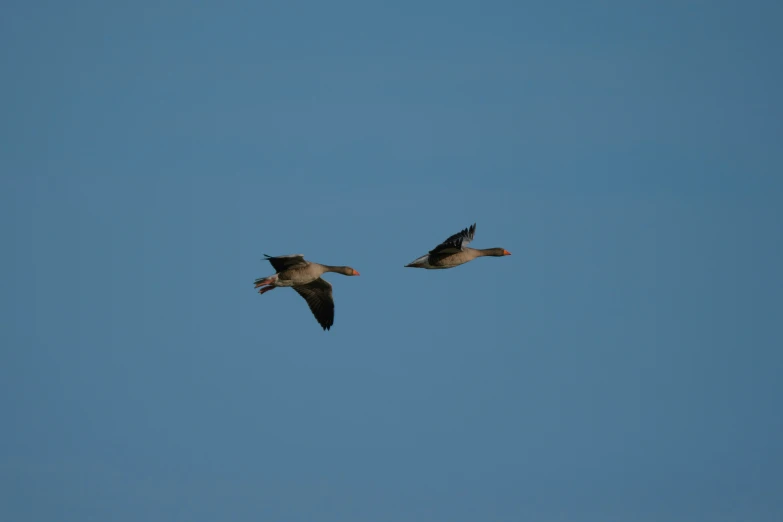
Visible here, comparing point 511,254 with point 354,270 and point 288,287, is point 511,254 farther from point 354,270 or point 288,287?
point 288,287

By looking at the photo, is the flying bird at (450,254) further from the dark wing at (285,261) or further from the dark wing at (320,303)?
the dark wing at (285,261)

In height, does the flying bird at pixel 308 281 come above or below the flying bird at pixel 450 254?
below

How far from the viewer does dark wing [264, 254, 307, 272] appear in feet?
83.0

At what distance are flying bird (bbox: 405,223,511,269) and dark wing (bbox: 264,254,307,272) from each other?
3.39 meters

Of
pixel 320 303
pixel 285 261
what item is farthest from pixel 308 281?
pixel 320 303

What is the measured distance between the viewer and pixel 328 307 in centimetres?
2906

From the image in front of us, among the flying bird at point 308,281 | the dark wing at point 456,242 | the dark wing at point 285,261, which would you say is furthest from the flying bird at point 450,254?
the dark wing at point 285,261

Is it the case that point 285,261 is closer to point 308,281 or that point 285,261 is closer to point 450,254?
point 308,281

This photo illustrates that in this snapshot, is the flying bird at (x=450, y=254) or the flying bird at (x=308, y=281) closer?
the flying bird at (x=308, y=281)

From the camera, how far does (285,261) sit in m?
25.7

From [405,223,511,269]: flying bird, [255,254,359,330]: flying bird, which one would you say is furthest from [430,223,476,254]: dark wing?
[255,254,359,330]: flying bird

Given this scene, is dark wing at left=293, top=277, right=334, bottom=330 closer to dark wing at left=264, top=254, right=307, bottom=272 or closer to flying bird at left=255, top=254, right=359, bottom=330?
flying bird at left=255, top=254, right=359, bottom=330

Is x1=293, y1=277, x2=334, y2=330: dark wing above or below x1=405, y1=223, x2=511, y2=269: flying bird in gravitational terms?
below

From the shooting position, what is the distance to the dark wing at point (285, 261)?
996 inches
